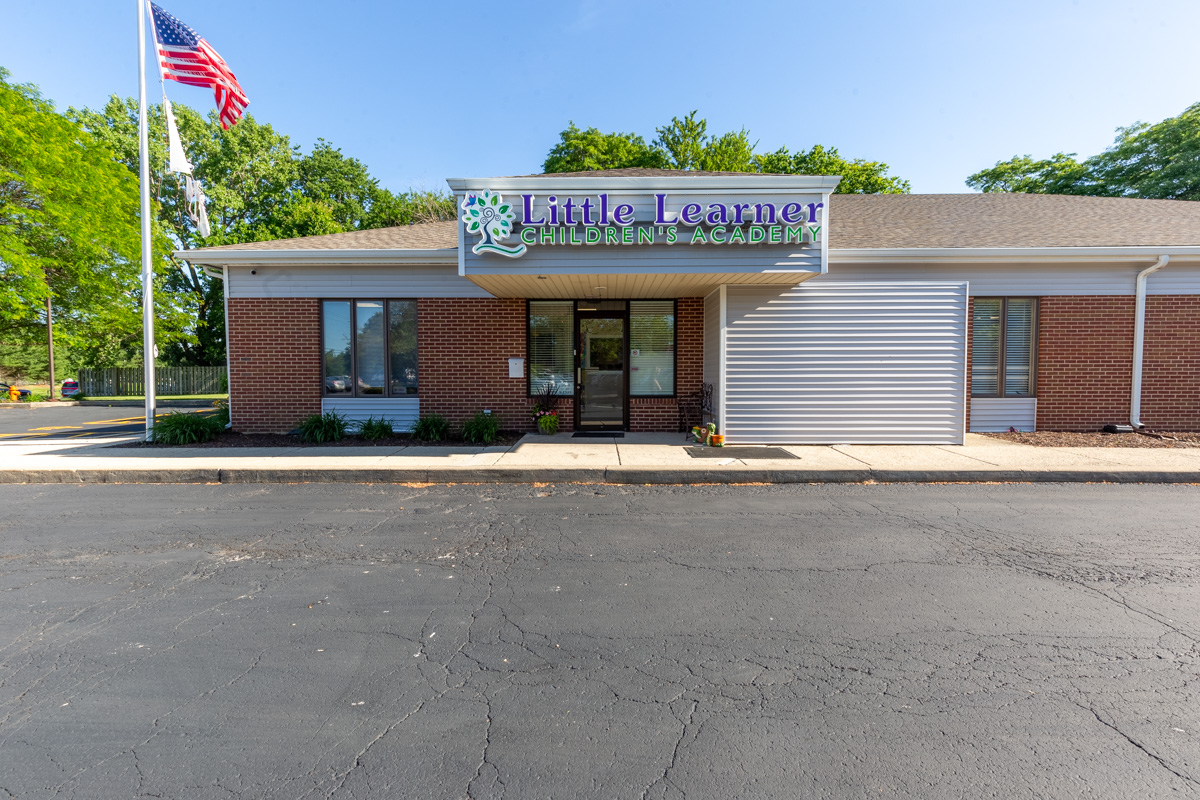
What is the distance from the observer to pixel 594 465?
A: 8219 millimetres

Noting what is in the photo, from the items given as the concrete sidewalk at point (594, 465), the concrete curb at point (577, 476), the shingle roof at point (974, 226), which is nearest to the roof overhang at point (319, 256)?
the shingle roof at point (974, 226)

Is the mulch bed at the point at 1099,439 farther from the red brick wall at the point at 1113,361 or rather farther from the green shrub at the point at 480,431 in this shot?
the green shrub at the point at 480,431

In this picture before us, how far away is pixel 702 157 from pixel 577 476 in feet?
91.7

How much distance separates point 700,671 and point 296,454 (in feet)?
27.4

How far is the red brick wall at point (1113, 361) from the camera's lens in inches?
431

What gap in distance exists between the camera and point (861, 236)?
11461 mm

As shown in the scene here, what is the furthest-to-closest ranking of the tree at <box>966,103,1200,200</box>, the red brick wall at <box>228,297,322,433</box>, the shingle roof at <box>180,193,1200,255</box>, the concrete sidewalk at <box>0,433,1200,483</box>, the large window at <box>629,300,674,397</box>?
the tree at <box>966,103,1200,200</box> → the large window at <box>629,300,674,397</box> → the red brick wall at <box>228,297,322,433</box> → the shingle roof at <box>180,193,1200,255</box> → the concrete sidewalk at <box>0,433,1200,483</box>

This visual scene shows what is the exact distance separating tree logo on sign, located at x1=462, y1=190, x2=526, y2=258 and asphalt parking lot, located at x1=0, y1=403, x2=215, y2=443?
7346 mm

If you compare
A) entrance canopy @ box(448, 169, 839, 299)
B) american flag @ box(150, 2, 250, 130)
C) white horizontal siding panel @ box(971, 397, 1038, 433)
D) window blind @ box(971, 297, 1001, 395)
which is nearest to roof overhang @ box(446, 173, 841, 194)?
entrance canopy @ box(448, 169, 839, 299)

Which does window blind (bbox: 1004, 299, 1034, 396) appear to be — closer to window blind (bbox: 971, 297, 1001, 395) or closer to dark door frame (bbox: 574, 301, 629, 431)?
window blind (bbox: 971, 297, 1001, 395)

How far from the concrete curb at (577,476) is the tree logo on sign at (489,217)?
11.5 feet

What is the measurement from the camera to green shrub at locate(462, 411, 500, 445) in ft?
34.5

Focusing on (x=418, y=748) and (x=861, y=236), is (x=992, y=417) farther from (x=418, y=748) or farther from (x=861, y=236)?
(x=418, y=748)

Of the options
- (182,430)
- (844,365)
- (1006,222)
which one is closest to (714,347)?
(844,365)
